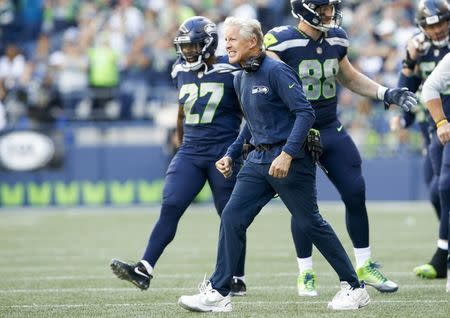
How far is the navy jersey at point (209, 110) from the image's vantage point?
821 cm

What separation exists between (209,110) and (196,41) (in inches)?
20.0

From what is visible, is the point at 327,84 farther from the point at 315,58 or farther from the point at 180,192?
the point at 180,192

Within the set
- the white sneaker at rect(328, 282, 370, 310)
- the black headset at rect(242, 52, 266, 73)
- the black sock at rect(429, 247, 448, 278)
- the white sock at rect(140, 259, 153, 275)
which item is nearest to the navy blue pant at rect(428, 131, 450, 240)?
the black sock at rect(429, 247, 448, 278)

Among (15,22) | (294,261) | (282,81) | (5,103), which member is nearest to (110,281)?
(294,261)

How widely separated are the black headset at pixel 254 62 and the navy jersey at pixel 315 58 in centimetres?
84

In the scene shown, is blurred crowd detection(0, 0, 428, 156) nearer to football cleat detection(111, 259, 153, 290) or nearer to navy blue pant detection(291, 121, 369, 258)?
navy blue pant detection(291, 121, 369, 258)

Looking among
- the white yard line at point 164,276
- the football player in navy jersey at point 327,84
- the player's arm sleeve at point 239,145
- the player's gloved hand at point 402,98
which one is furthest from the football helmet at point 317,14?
the white yard line at point 164,276

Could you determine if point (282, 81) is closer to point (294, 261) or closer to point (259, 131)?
point (259, 131)

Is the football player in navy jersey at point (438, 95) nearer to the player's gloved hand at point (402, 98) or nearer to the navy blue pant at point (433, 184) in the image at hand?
the player's gloved hand at point (402, 98)

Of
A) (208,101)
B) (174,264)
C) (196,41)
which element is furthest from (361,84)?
(174,264)

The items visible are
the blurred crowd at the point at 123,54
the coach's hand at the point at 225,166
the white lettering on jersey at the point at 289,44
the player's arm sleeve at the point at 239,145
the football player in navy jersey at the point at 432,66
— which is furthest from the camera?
the blurred crowd at the point at 123,54

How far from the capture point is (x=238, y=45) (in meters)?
7.01

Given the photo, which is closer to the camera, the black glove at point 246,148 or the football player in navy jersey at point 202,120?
the black glove at point 246,148

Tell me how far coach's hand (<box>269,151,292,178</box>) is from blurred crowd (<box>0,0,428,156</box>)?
38.1ft
